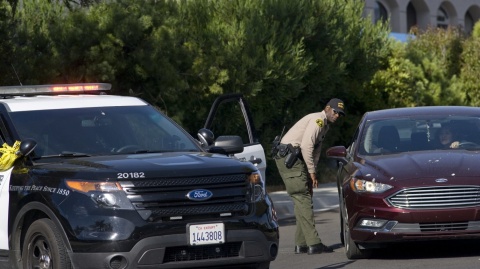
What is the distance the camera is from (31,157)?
9227 mm

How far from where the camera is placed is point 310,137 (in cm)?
1285

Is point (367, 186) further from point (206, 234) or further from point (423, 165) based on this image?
point (206, 234)

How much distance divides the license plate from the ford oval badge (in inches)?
8.4

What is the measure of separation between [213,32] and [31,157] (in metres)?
12.1

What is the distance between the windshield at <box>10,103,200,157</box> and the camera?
9.46 meters

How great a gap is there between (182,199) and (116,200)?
1.64ft

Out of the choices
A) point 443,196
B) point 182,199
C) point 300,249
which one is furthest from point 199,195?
point 300,249

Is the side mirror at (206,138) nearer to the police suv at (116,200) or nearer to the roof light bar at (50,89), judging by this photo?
the police suv at (116,200)

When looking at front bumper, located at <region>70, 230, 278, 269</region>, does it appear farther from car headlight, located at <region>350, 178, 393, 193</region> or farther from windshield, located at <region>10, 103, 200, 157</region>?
car headlight, located at <region>350, 178, 393, 193</region>

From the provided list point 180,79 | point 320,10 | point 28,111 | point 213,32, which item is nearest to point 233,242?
point 28,111

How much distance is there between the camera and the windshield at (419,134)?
1262cm

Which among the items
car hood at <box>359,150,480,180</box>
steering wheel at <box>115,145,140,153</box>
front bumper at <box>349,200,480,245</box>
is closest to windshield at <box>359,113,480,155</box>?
car hood at <box>359,150,480,180</box>

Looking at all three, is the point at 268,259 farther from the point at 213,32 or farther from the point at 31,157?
the point at 213,32

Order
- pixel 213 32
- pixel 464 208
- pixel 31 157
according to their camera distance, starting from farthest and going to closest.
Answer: pixel 213 32, pixel 464 208, pixel 31 157
